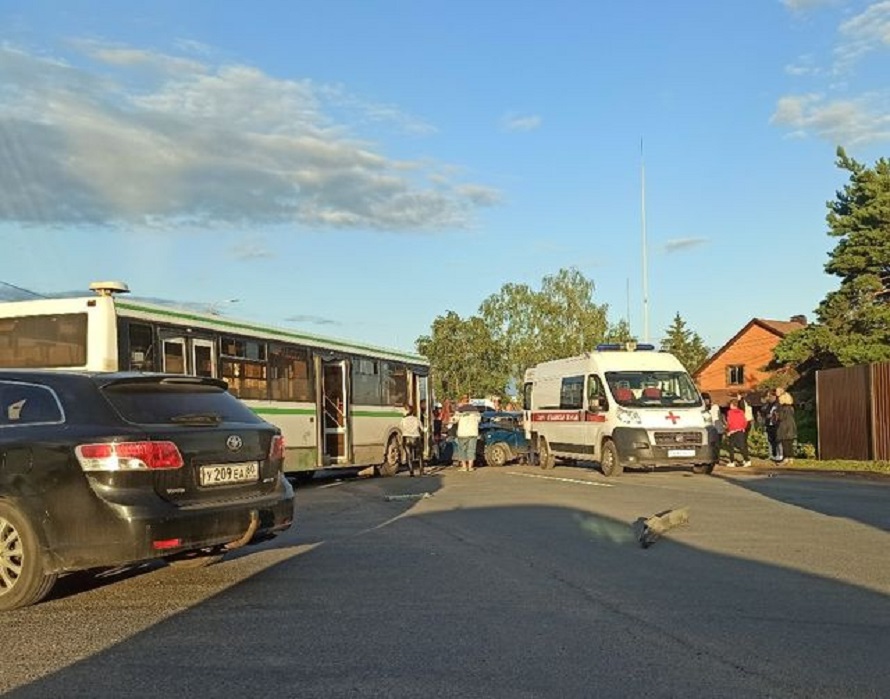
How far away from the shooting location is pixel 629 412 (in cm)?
1919

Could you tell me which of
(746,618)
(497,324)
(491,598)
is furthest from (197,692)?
(497,324)

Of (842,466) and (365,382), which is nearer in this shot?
(842,466)

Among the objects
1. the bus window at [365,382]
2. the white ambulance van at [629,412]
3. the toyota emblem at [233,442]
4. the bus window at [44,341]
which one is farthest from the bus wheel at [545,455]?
the toyota emblem at [233,442]

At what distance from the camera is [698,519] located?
11859 millimetres

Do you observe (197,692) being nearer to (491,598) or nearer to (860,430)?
(491,598)

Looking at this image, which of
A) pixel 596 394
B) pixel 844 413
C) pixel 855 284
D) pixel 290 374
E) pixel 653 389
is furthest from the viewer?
pixel 855 284

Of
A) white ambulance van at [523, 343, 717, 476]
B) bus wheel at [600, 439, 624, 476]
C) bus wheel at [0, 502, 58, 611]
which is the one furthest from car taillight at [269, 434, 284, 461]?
bus wheel at [600, 439, 624, 476]

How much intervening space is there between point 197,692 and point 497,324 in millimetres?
60321

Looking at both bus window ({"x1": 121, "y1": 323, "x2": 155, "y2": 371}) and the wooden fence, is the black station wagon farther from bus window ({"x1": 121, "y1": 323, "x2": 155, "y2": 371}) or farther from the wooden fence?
the wooden fence

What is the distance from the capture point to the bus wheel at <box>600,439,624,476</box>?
1925cm

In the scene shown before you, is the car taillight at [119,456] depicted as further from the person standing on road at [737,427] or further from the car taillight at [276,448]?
the person standing on road at [737,427]

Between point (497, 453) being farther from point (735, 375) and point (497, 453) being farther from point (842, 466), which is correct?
point (735, 375)

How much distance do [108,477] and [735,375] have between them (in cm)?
6779

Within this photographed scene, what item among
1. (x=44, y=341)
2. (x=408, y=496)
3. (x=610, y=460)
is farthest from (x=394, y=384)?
(x=44, y=341)
